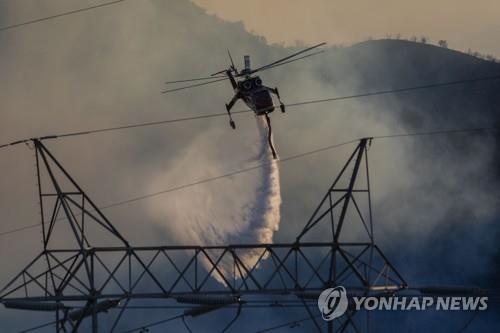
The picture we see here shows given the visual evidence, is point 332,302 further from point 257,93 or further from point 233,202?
point 233,202

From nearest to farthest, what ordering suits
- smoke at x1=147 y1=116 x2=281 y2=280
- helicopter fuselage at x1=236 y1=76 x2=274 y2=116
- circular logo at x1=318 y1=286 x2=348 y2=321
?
circular logo at x1=318 y1=286 x2=348 y2=321
helicopter fuselage at x1=236 y1=76 x2=274 y2=116
smoke at x1=147 y1=116 x2=281 y2=280

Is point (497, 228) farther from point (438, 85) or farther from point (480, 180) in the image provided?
point (438, 85)

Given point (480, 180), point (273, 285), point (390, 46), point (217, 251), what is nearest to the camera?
point (217, 251)

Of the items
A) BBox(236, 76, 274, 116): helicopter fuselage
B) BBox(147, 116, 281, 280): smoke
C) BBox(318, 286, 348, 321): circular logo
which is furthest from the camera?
BBox(147, 116, 281, 280): smoke


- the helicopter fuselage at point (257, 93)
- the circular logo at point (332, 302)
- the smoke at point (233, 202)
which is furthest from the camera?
the smoke at point (233, 202)

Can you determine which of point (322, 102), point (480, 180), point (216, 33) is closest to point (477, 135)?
point (480, 180)
